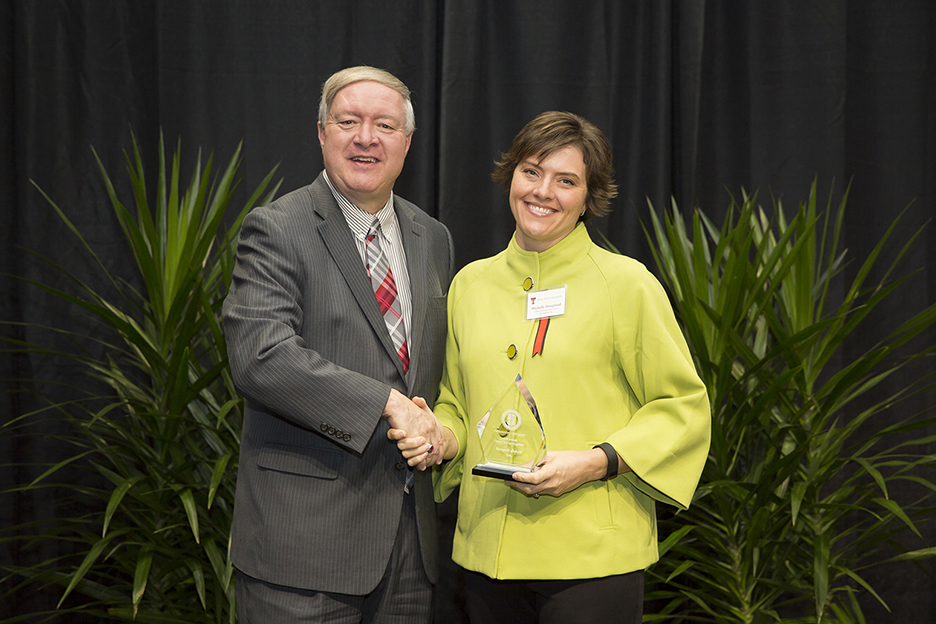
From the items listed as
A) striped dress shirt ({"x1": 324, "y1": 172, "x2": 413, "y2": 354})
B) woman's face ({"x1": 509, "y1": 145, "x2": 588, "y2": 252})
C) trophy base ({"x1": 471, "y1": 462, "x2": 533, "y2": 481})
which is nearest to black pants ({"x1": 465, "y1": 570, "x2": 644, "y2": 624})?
trophy base ({"x1": 471, "y1": 462, "x2": 533, "y2": 481})

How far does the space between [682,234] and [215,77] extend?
1.86m

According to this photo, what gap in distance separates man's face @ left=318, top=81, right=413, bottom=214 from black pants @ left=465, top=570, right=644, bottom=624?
0.90 metres

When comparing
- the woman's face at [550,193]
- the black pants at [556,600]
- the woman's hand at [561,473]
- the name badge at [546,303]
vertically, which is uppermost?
the woman's face at [550,193]

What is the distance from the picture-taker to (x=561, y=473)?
1363 mm

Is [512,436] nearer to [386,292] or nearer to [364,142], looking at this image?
[386,292]

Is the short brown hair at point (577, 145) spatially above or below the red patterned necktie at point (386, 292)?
above

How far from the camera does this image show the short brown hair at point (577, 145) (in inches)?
61.7

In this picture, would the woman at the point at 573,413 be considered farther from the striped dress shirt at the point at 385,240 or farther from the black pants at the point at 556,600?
the striped dress shirt at the point at 385,240

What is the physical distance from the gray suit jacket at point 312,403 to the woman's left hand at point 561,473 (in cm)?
31

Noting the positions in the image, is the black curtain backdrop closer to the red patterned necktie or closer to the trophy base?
the red patterned necktie

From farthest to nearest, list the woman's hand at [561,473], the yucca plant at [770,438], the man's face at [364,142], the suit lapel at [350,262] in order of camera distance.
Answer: the yucca plant at [770,438] → the man's face at [364,142] → the suit lapel at [350,262] → the woman's hand at [561,473]

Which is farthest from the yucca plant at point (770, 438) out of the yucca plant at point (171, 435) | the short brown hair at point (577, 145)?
the yucca plant at point (171, 435)

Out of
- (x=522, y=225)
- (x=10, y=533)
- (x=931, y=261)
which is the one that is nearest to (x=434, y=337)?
(x=522, y=225)

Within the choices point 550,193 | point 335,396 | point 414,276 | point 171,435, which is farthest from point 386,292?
point 171,435
